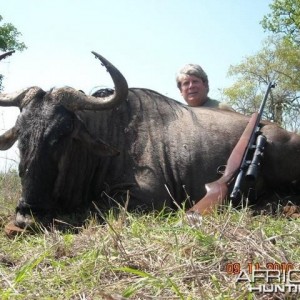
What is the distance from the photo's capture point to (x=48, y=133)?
15.3 ft

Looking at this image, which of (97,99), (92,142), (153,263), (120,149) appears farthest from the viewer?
(120,149)

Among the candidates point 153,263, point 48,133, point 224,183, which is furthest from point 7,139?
point 153,263

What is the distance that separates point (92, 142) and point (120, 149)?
40 cm

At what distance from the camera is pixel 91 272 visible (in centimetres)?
276

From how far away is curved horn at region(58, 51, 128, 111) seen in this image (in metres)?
4.95

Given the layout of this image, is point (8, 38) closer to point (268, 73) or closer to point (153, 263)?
point (268, 73)

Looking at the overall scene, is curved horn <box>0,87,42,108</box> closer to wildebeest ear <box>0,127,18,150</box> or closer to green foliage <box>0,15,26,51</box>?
wildebeest ear <box>0,127,18,150</box>

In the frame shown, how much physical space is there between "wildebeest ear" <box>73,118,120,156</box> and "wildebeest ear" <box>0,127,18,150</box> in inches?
25.9

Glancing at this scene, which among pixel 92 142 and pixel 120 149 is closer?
pixel 92 142

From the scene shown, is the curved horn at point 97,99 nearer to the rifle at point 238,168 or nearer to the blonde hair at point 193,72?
the rifle at point 238,168

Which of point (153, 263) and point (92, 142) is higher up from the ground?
point (92, 142)

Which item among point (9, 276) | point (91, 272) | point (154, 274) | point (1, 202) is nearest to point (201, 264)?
point (154, 274)

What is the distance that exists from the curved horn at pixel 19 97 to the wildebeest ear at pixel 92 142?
556mm

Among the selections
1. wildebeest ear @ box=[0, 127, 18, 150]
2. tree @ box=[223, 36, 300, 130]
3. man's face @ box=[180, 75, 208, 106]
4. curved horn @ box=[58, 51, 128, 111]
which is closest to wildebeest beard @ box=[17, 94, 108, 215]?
curved horn @ box=[58, 51, 128, 111]
